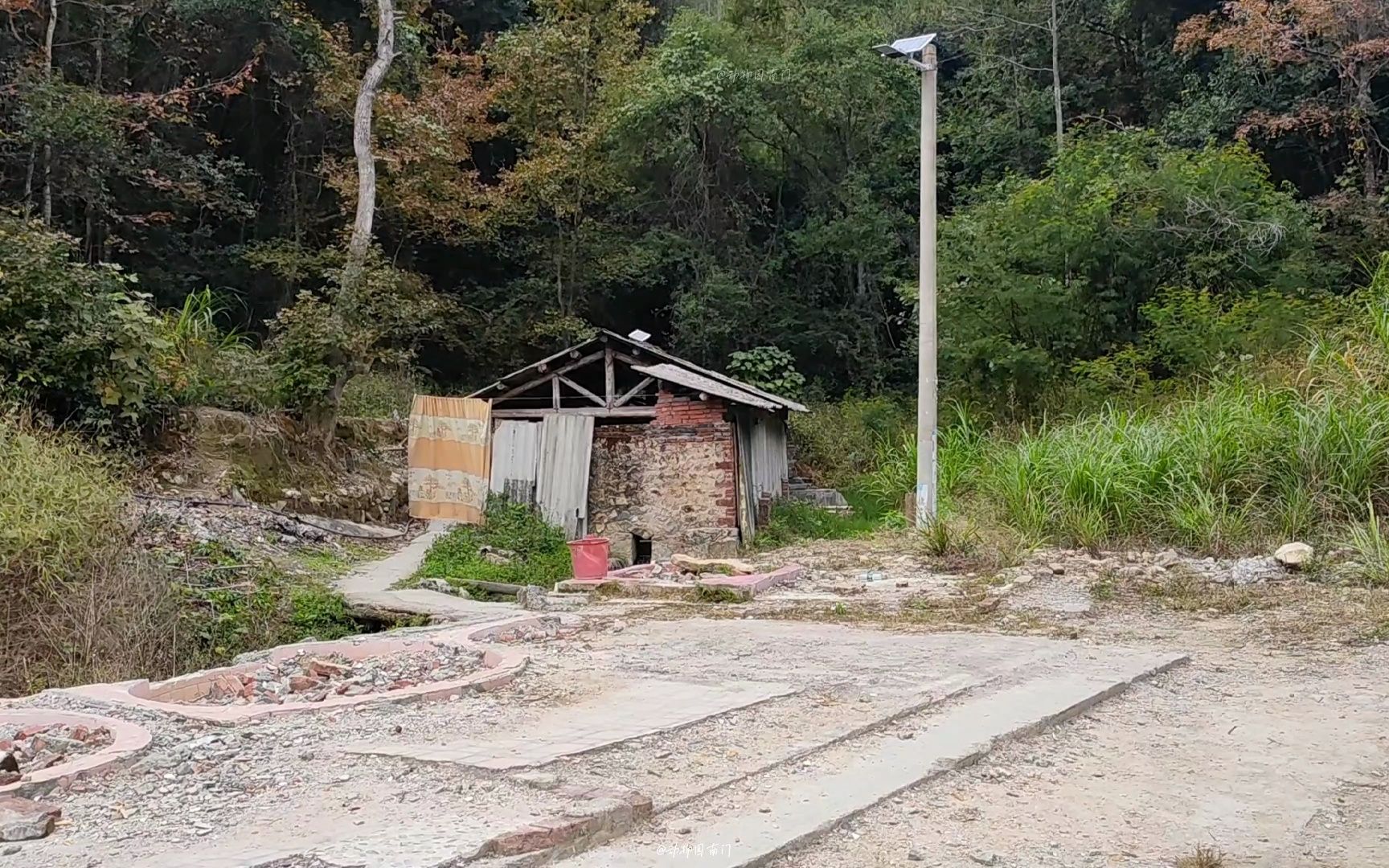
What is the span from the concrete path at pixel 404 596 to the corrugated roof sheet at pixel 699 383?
3620 millimetres

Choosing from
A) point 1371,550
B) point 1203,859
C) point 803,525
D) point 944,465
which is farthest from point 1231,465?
point 803,525

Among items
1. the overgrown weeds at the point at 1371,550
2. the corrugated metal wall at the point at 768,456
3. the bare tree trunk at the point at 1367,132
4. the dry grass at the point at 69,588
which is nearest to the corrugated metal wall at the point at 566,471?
the corrugated metal wall at the point at 768,456

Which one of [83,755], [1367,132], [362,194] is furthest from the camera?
[362,194]

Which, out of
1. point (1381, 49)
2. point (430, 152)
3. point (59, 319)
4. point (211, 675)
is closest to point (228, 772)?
point (211, 675)

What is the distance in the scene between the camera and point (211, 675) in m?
5.35

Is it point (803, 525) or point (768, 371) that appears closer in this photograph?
point (803, 525)

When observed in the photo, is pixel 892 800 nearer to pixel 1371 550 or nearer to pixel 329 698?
pixel 329 698

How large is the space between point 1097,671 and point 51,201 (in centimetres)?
1599

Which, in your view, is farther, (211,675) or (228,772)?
(211,675)

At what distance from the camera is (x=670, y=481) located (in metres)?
13.7

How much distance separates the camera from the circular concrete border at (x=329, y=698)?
4.55 meters

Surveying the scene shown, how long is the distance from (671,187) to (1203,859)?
768 inches

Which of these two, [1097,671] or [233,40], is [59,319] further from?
[1097,671]

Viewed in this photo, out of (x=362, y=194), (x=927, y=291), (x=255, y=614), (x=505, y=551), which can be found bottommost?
(x=255, y=614)
